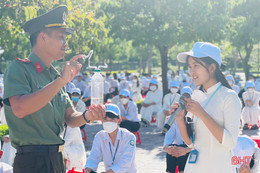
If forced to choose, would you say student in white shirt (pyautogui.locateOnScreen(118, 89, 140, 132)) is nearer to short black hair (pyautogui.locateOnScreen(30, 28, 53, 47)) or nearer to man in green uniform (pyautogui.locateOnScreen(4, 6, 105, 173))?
man in green uniform (pyautogui.locateOnScreen(4, 6, 105, 173))

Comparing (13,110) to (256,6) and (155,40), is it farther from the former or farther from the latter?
(256,6)

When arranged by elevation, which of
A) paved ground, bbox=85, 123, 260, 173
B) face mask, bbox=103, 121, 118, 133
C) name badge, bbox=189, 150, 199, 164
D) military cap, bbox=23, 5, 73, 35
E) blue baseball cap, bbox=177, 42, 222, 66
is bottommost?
paved ground, bbox=85, 123, 260, 173

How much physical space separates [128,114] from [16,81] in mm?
9017

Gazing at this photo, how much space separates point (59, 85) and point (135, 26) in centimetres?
1357

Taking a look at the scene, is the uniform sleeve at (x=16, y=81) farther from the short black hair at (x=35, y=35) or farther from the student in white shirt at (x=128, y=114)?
the student in white shirt at (x=128, y=114)

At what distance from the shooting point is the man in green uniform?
2.94m

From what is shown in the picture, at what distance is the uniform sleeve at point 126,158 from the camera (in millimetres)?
5961

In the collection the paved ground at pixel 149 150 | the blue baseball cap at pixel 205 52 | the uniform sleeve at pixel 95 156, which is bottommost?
the paved ground at pixel 149 150

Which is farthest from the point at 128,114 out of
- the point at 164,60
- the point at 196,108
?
the point at 196,108

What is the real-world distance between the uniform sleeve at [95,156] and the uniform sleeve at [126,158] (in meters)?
0.30

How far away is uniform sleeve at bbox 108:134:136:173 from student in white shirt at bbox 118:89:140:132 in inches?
209

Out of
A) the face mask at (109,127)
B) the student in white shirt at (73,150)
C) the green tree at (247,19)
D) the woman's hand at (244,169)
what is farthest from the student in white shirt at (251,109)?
the green tree at (247,19)

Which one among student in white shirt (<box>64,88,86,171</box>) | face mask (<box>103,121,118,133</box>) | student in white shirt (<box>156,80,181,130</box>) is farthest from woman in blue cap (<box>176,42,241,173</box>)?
student in white shirt (<box>156,80,181,130</box>)

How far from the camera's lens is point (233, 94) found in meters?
3.61
